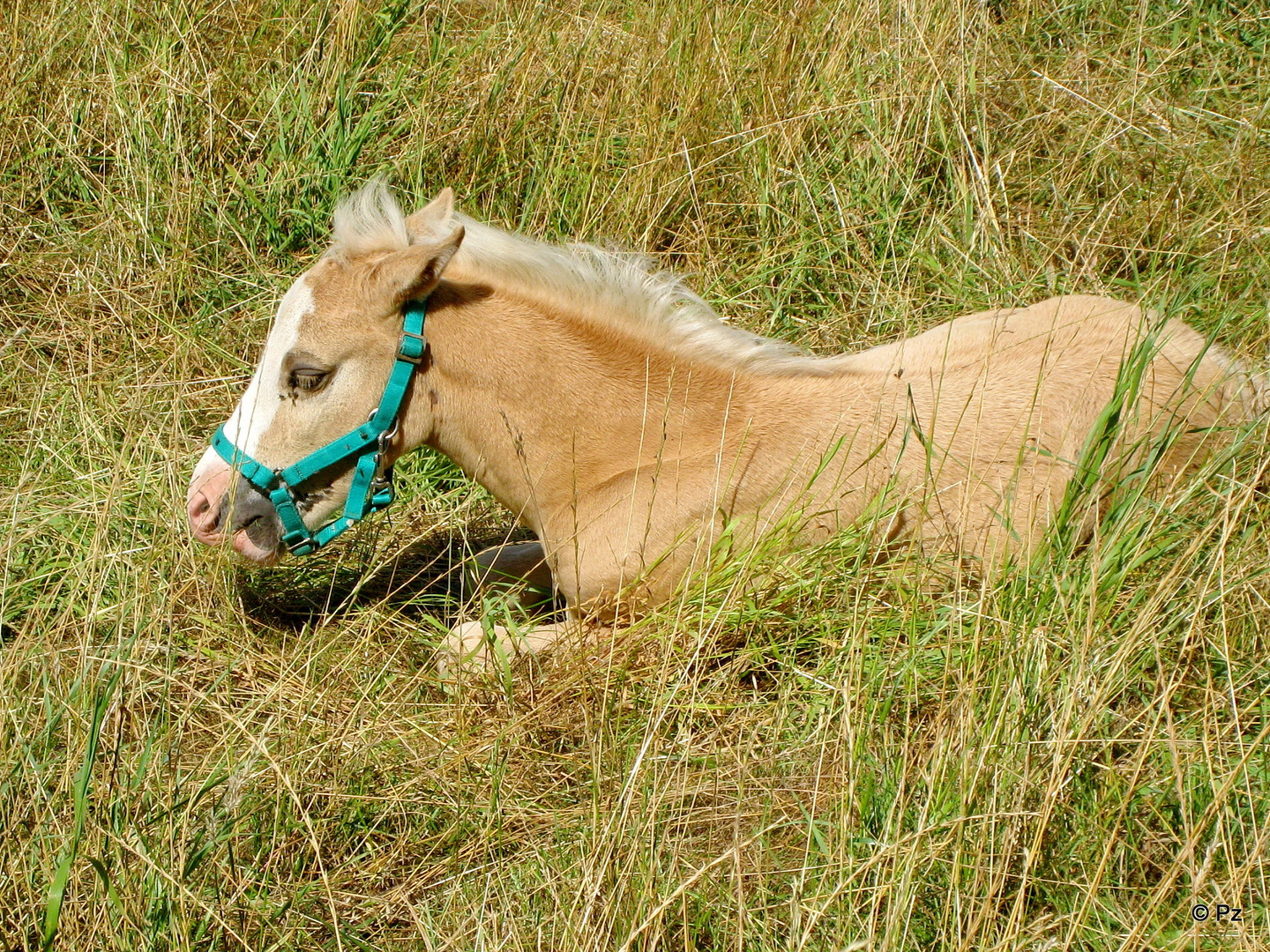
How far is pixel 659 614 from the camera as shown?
10.8ft

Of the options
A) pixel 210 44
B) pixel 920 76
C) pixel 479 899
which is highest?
pixel 920 76

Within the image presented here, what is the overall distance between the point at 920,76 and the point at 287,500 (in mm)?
3652

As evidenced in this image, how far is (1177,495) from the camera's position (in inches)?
132

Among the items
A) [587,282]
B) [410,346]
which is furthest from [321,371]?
[587,282]

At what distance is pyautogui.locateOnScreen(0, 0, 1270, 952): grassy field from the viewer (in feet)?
8.03

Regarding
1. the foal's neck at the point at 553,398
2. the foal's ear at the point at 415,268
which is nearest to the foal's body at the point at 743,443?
the foal's neck at the point at 553,398

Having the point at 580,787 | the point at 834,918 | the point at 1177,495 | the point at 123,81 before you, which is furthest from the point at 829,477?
the point at 123,81

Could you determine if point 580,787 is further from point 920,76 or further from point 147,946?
point 920,76

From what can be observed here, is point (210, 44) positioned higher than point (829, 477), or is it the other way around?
point (210, 44)

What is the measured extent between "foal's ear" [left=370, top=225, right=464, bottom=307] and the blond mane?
0.68 ft

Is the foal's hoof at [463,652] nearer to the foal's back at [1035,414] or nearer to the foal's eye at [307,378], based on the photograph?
the foal's eye at [307,378]

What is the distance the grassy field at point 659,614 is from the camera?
245 centimetres

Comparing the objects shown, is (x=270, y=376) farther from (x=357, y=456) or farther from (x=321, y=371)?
(x=357, y=456)

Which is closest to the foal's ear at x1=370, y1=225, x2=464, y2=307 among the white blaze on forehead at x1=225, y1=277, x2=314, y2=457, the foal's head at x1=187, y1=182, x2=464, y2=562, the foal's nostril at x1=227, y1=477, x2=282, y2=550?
the foal's head at x1=187, y1=182, x2=464, y2=562
